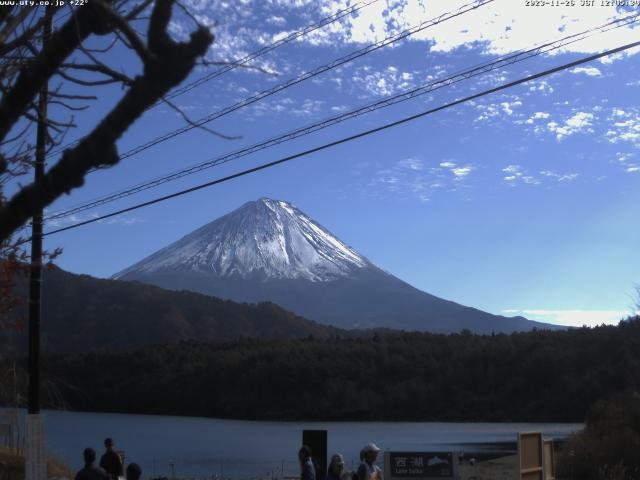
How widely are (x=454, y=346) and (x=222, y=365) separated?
22.4 m

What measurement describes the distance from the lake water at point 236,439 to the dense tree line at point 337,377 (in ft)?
12.0

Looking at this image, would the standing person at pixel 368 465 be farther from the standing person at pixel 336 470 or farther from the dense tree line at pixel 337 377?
the dense tree line at pixel 337 377

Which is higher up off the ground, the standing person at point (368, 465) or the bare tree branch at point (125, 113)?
the bare tree branch at point (125, 113)

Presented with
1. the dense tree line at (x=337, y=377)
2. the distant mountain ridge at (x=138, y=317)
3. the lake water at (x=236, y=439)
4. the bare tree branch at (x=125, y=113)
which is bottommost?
the lake water at (x=236, y=439)

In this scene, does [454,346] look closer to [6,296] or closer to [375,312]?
[6,296]

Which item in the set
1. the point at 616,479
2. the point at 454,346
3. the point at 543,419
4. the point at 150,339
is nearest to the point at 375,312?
the point at 150,339

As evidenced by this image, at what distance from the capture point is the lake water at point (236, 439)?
41688 mm

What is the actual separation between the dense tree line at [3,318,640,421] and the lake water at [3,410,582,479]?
3.66 metres

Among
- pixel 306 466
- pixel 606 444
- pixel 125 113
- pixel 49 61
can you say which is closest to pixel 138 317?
pixel 606 444

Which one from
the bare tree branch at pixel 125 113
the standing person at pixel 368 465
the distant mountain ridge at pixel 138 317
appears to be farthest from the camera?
the distant mountain ridge at pixel 138 317

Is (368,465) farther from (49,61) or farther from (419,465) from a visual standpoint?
(49,61)

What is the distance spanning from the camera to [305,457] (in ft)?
34.6

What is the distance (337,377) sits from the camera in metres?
88.0

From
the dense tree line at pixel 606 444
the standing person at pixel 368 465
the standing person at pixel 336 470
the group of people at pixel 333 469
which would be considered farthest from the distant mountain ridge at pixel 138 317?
the standing person at pixel 336 470
